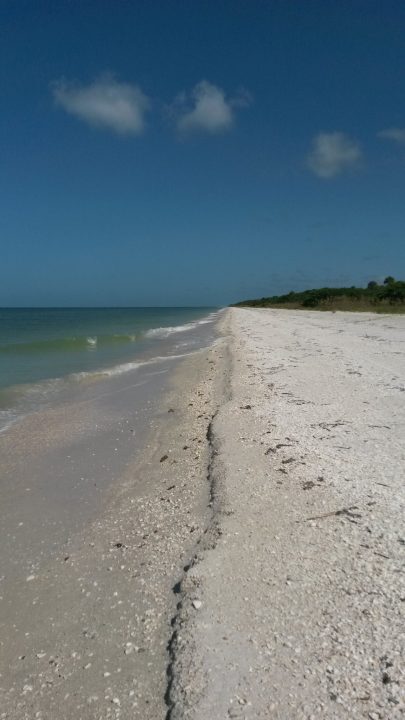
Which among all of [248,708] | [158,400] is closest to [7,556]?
[248,708]

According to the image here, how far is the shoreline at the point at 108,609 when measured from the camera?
296 cm

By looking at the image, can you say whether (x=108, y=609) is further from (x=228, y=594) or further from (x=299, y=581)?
(x=299, y=581)

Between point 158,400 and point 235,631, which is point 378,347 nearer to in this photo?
point 158,400

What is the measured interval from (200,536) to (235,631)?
4.82 feet

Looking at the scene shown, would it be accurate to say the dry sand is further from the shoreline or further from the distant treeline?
the distant treeline

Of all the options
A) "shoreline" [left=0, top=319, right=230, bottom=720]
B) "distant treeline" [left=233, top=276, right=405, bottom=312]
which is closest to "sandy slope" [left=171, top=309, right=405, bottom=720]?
"shoreline" [left=0, top=319, right=230, bottom=720]

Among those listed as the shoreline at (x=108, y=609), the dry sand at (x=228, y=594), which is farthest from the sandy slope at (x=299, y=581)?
the shoreline at (x=108, y=609)

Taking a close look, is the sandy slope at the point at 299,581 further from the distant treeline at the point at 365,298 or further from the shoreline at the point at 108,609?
the distant treeline at the point at 365,298

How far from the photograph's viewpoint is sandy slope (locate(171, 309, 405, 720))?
272cm

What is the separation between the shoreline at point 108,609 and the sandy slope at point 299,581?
27cm

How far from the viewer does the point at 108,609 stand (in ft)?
12.4

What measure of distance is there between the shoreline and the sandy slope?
0.27 metres

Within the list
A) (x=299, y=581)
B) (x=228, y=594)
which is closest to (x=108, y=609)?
(x=228, y=594)

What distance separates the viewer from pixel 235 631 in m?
3.25
